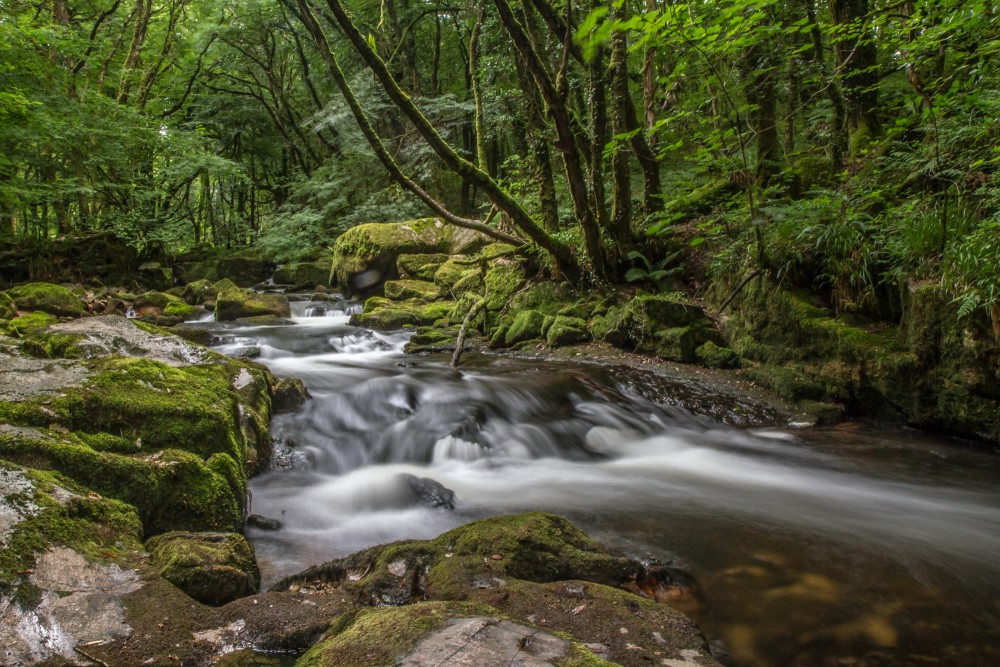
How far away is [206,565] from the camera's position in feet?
7.41

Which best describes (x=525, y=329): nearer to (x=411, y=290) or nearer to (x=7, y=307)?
(x=411, y=290)

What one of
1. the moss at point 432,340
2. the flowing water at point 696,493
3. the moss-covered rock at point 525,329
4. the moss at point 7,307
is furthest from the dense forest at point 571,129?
the moss at point 7,307

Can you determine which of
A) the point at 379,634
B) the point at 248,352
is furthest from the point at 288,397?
the point at 379,634

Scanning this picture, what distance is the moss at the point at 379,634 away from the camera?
1568 mm

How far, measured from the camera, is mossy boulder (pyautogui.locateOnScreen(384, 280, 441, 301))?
41.4ft

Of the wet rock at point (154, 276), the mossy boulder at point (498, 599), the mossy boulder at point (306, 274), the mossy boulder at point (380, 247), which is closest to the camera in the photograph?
the mossy boulder at point (498, 599)

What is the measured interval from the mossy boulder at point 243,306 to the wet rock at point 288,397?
779 centimetres

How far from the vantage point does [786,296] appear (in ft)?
21.9

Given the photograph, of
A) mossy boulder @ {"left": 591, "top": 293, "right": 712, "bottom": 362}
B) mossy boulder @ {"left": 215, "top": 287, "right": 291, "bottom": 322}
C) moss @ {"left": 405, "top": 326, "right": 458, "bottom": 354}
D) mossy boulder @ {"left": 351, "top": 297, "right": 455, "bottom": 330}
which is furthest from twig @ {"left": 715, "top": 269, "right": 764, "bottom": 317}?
mossy boulder @ {"left": 215, "top": 287, "right": 291, "bottom": 322}

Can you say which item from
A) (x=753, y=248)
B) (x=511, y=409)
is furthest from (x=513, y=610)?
(x=753, y=248)

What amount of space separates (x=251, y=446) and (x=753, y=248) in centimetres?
635

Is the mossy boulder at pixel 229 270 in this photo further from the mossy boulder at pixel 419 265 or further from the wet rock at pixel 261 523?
the wet rock at pixel 261 523

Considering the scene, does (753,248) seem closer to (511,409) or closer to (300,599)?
(511,409)

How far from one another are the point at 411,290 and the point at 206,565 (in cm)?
1075
